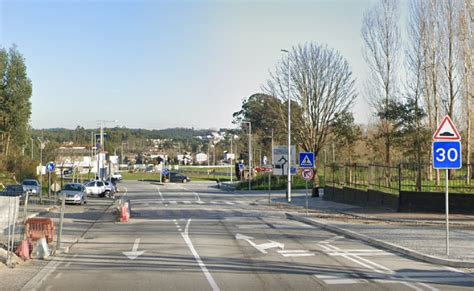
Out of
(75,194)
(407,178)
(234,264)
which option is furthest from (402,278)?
(75,194)

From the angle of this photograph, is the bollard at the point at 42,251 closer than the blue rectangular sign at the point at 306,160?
Yes

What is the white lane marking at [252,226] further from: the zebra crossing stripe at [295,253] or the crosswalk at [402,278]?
the crosswalk at [402,278]

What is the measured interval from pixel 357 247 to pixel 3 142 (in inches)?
2009

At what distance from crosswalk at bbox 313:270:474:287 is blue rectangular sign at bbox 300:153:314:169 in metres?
15.9

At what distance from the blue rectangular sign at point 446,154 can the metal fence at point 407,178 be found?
12.1m

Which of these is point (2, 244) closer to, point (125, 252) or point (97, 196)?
point (125, 252)

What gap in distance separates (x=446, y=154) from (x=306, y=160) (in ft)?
46.3

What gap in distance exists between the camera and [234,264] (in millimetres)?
13242

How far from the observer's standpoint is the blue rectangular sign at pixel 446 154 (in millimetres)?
14117

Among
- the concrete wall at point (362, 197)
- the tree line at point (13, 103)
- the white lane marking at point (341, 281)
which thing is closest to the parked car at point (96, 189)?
the tree line at point (13, 103)

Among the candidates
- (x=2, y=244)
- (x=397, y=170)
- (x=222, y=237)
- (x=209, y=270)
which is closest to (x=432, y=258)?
(x=209, y=270)

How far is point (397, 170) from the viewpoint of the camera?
29.2 meters

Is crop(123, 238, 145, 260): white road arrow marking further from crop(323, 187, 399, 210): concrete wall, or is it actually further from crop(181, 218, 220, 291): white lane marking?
crop(323, 187, 399, 210): concrete wall

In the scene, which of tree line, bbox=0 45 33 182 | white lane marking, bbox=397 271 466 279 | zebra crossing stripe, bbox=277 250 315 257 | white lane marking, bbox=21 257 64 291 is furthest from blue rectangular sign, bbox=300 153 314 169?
tree line, bbox=0 45 33 182
